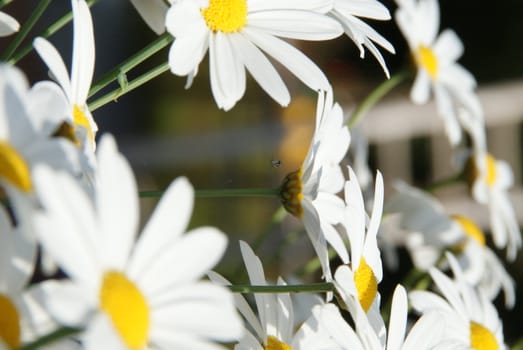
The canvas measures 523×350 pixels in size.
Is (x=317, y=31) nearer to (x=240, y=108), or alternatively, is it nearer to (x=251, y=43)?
(x=251, y=43)

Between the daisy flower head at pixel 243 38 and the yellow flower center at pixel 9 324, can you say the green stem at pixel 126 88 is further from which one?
the yellow flower center at pixel 9 324

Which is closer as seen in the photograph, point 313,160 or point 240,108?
point 313,160

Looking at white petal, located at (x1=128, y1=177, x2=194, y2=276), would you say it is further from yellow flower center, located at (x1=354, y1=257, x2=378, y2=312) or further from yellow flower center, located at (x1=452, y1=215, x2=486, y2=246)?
yellow flower center, located at (x1=452, y1=215, x2=486, y2=246)

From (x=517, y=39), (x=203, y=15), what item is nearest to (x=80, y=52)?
(x=203, y=15)

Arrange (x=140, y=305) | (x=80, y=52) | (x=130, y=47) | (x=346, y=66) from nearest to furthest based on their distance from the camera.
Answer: (x=140, y=305), (x=80, y=52), (x=346, y=66), (x=130, y=47)

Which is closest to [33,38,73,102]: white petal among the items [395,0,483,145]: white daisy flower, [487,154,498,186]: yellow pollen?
[395,0,483,145]: white daisy flower

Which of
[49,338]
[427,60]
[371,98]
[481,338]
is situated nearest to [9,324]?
[49,338]
